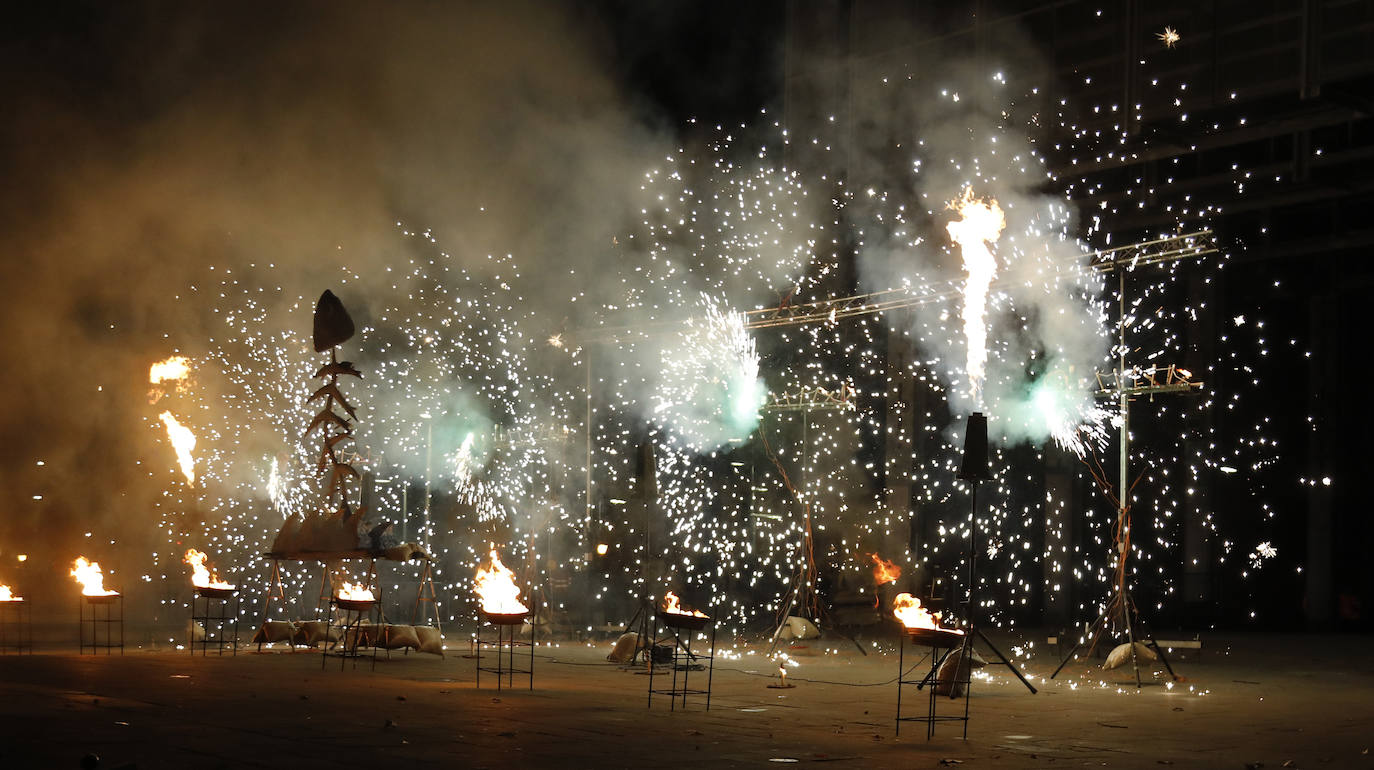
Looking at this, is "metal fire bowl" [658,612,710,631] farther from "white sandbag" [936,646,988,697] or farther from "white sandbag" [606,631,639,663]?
"white sandbag" [606,631,639,663]

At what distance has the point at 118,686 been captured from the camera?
8445mm

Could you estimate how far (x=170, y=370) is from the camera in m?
14.5

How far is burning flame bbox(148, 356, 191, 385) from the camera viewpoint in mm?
14174

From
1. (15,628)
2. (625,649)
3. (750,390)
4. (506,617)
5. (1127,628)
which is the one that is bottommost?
(15,628)

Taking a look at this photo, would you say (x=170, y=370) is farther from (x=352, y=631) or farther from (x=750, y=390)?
(x=750, y=390)

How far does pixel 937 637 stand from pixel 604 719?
7.08ft

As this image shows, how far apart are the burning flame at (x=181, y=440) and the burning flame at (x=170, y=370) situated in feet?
1.81

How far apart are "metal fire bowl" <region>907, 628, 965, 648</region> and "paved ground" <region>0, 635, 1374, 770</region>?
57 cm

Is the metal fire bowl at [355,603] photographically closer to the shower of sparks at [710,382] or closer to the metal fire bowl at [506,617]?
the metal fire bowl at [506,617]

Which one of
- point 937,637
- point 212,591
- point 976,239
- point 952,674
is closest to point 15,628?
point 212,591

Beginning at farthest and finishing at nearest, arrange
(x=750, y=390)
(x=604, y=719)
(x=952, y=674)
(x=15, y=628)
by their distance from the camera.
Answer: (x=750, y=390), (x=15, y=628), (x=952, y=674), (x=604, y=719)

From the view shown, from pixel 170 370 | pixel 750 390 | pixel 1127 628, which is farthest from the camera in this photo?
pixel 750 390

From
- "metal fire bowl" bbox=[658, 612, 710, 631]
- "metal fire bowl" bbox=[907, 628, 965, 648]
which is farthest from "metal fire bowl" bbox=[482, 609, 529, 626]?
"metal fire bowl" bbox=[907, 628, 965, 648]

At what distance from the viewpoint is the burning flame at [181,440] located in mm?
14945
